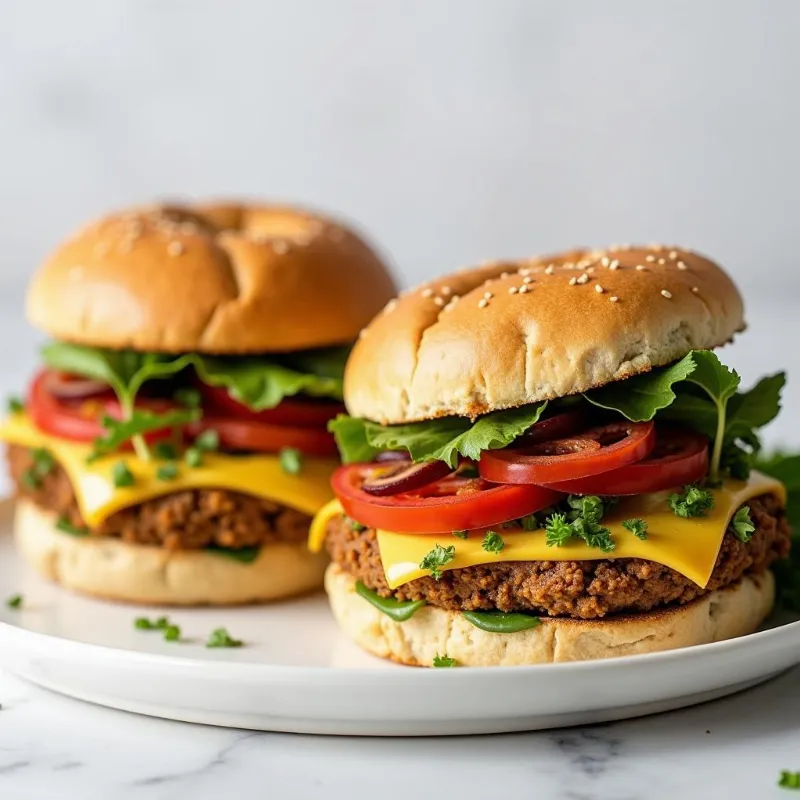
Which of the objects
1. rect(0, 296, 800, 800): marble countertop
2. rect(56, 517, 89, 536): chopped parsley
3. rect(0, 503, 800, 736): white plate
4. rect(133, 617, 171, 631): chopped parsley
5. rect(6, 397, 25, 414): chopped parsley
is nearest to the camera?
rect(0, 296, 800, 800): marble countertop

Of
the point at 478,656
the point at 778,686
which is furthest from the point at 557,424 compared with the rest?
the point at 778,686

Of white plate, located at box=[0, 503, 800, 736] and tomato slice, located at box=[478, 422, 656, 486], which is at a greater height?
tomato slice, located at box=[478, 422, 656, 486]

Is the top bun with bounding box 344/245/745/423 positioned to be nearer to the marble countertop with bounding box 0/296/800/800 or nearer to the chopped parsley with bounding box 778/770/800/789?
the marble countertop with bounding box 0/296/800/800

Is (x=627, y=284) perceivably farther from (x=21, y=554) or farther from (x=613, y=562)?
(x=21, y=554)

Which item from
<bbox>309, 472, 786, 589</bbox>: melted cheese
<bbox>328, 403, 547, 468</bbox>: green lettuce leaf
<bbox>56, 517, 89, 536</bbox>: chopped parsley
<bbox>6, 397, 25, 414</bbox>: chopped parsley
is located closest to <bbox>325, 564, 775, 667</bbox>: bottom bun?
<bbox>309, 472, 786, 589</bbox>: melted cheese

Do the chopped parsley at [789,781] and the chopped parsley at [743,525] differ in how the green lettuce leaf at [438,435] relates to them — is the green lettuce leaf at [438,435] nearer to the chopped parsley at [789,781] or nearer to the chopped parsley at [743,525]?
the chopped parsley at [743,525]

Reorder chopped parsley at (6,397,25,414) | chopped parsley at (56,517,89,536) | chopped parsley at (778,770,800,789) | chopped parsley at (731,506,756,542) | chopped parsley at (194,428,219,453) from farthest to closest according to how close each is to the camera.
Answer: chopped parsley at (6,397,25,414) → chopped parsley at (56,517,89,536) → chopped parsley at (194,428,219,453) → chopped parsley at (731,506,756,542) → chopped parsley at (778,770,800,789)

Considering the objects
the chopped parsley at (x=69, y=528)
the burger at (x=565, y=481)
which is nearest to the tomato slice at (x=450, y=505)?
the burger at (x=565, y=481)

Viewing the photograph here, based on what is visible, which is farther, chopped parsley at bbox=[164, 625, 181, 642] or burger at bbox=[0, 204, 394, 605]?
burger at bbox=[0, 204, 394, 605]
